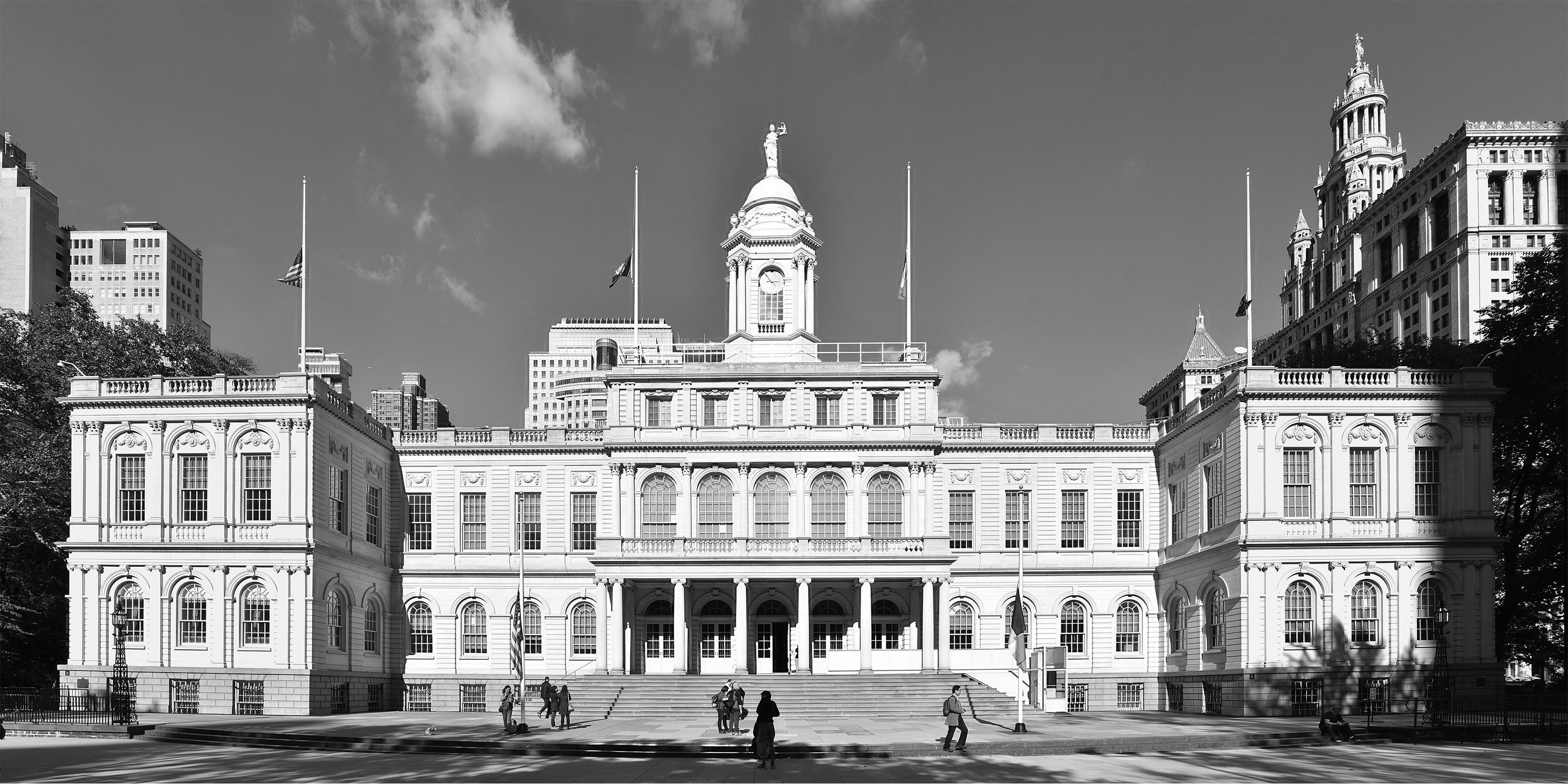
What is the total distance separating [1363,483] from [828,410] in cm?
2065

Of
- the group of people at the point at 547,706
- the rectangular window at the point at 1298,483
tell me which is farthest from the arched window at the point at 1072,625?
the group of people at the point at 547,706

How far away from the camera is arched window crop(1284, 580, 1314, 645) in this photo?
46531 mm

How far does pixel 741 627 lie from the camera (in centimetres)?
5300

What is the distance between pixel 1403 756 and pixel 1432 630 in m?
17.7

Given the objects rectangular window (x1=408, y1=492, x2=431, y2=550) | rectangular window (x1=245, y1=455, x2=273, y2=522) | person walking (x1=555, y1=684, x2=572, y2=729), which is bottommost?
person walking (x1=555, y1=684, x2=572, y2=729)

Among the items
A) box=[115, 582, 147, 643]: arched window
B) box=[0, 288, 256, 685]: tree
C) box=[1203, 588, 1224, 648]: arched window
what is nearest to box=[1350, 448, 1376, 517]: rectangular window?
box=[1203, 588, 1224, 648]: arched window

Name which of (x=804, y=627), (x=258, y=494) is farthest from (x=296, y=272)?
(x=804, y=627)

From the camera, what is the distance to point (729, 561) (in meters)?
53.1

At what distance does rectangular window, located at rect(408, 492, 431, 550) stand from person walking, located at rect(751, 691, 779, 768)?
3230 cm

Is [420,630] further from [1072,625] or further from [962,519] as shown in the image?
[1072,625]

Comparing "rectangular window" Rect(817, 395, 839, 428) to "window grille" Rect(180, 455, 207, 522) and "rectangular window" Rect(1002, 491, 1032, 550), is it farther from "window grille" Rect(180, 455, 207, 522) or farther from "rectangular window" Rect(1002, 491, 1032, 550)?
"window grille" Rect(180, 455, 207, 522)

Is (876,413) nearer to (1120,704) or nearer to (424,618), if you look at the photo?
(1120,704)

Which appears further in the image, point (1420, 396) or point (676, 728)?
point (1420, 396)

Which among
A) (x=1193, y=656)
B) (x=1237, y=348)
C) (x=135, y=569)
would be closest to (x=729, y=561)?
(x=1193, y=656)
